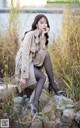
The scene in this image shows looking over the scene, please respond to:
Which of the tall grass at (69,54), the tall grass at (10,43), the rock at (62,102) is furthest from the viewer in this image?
the tall grass at (10,43)

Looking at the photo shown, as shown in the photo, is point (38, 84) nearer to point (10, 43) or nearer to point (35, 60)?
point (35, 60)

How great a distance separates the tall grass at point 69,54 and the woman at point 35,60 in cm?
22

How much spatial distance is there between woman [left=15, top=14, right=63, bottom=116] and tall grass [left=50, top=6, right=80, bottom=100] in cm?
22

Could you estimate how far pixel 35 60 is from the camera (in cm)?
461

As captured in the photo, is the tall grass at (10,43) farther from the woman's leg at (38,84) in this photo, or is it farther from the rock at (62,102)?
the rock at (62,102)

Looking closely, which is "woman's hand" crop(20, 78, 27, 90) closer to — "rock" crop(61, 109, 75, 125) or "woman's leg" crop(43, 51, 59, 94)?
"woman's leg" crop(43, 51, 59, 94)

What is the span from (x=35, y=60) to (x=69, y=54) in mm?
574

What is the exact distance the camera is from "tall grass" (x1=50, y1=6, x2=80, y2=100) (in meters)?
4.84

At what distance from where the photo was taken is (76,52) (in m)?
4.99

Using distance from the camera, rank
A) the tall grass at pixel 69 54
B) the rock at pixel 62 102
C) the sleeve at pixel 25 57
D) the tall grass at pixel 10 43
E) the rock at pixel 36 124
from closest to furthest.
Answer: the rock at pixel 36 124 < the rock at pixel 62 102 < the sleeve at pixel 25 57 < the tall grass at pixel 69 54 < the tall grass at pixel 10 43

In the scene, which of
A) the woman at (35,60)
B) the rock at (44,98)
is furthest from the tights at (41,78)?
the rock at (44,98)

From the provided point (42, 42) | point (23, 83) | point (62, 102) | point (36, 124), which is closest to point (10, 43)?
point (42, 42)

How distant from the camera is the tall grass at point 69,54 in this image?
4840 mm

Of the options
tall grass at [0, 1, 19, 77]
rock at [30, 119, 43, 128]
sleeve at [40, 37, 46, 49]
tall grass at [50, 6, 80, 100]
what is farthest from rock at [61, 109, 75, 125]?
tall grass at [0, 1, 19, 77]
